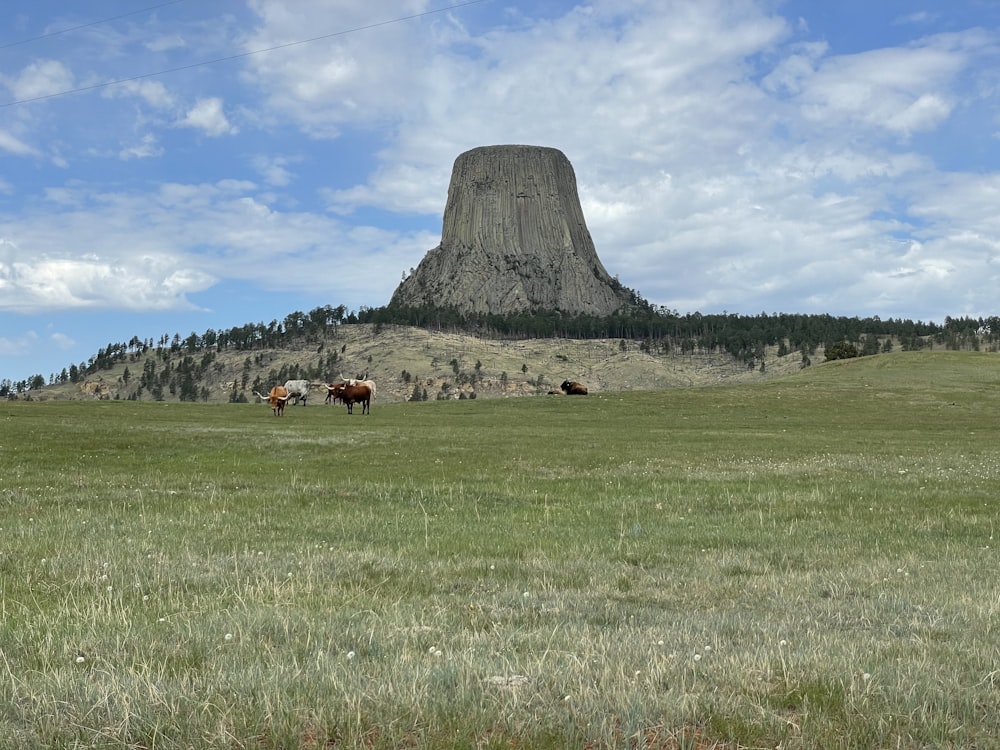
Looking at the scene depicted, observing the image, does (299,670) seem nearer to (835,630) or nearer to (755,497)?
(835,630)

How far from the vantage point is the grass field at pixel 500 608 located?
17.4 feet

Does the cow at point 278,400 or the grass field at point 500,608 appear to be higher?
the cow at point 278,400

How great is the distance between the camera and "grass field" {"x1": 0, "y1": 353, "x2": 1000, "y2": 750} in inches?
209

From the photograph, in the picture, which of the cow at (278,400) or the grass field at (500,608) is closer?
the grass field at (500,608)

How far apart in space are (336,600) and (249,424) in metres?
42.0

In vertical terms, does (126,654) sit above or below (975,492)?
above

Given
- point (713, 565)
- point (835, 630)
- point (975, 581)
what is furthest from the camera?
point (713, 565)

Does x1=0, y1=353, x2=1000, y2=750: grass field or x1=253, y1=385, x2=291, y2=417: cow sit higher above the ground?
x1=253, y1=385, x2=291, y2=417: cow

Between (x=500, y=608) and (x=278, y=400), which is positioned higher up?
(x=278, y=400)

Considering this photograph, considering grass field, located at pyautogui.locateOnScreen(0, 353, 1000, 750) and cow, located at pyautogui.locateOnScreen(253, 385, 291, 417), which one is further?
cow, located at pyautogui.locateOnScreen(253, 385, 291, 417)

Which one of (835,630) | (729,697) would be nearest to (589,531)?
(835,630)

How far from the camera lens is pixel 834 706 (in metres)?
5.63

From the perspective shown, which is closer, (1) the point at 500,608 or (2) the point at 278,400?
(1) the point at 500,608

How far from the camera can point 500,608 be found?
28.8 feet
